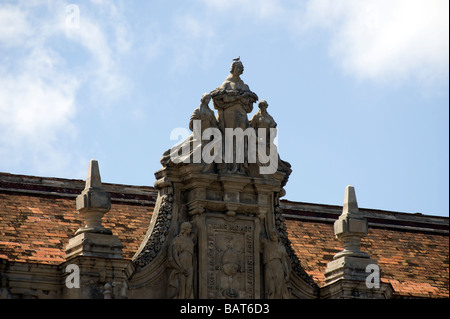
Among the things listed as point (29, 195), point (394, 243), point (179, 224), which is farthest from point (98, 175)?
point (394, 243)

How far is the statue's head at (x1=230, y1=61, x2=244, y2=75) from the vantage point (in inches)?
1706

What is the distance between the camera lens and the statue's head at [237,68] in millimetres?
43344

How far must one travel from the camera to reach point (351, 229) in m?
43.0

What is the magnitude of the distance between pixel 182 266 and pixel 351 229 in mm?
4563

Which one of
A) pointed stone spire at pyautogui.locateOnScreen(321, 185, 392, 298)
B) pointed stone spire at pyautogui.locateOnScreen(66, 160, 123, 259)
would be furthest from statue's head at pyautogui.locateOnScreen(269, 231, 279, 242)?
pointed stone spire at pyautogui.locateOnScreen(66, 160, 123, 259)

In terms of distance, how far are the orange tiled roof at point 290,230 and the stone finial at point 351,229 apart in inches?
94.5

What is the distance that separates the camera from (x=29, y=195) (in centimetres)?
4656

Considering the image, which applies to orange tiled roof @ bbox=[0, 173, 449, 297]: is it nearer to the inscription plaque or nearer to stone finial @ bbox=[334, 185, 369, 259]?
stone finial @ bbox=[334, 185, 369, 259]

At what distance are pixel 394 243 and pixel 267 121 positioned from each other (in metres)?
9.40

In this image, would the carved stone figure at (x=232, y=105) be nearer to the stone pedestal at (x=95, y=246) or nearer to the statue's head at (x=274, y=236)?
the statue's head at (x=274, y=236)

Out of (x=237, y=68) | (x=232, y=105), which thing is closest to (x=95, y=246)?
(x=232, y=105)

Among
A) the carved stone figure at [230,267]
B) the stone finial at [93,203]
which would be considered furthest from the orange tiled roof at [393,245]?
the stone finial at [93,203]

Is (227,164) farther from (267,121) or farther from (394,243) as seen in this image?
(394,243)

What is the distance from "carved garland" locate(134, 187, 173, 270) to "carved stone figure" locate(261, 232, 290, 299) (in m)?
2.40
